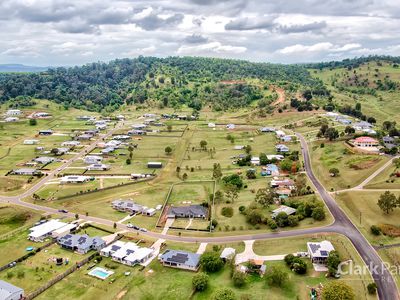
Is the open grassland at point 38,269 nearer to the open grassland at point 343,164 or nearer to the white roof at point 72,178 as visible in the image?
the white roof at point 72,178

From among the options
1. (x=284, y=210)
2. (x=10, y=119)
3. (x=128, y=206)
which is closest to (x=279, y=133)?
(x=284, y=210)

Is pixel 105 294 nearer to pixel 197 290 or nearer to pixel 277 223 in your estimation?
pixel 197 290

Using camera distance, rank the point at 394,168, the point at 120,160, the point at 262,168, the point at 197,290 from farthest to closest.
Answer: the point at 120,160 → the point at 262,168 → the point at 394,168 → the point at 197,290

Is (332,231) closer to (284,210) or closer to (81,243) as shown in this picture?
(284,210)

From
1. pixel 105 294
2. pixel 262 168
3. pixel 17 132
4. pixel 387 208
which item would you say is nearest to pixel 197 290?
pixel 105 294

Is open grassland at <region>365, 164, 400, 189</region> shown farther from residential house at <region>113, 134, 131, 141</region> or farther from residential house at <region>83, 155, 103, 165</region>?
residential house at <region>113, 134, 131, 141</region>

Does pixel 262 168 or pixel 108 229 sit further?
pixel 262 168

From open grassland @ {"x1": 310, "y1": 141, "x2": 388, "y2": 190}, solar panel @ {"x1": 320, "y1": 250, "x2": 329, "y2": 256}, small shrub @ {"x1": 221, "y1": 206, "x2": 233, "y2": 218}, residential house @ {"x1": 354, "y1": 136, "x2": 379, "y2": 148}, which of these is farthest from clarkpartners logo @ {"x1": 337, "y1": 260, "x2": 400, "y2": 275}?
residential house @ {"x1": 354, "y1": 136, "x2": 379, "y2": 148}
